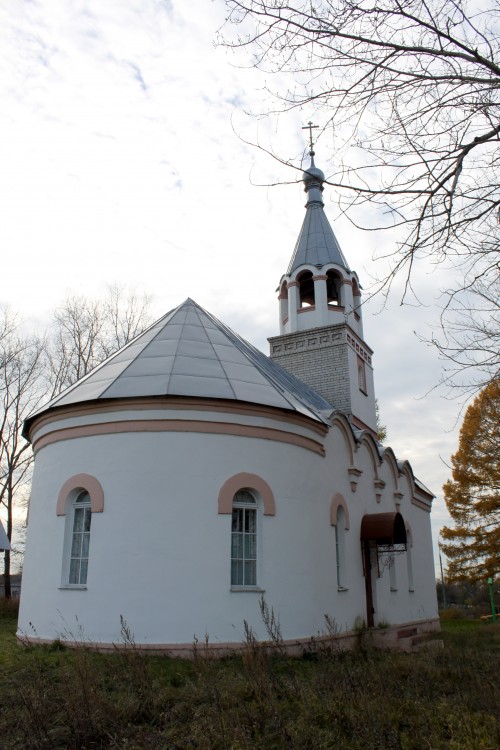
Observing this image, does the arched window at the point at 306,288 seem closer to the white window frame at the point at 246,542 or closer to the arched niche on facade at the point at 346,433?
the arched niche on facade at the point at 346,433

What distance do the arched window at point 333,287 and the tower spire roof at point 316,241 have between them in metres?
0.44

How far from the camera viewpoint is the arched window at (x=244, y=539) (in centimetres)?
966

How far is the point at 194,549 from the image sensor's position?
30.3 feet

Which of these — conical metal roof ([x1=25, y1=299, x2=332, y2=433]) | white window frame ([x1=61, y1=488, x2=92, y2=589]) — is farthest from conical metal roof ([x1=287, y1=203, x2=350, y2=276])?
white window frame ([x1=61, y1=488, x2=92, y2=589])

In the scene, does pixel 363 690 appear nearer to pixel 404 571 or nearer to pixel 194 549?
pixel 194 549

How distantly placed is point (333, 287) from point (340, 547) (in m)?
9.58

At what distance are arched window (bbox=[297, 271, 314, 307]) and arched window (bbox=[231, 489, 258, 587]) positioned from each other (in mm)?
9936

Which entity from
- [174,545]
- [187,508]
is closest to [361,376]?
[187,508]

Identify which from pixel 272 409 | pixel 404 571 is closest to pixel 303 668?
pixel 272 409

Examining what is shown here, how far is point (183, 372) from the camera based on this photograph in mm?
10664

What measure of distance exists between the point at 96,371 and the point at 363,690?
25.4 ft

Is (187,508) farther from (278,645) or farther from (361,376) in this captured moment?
(361,376)

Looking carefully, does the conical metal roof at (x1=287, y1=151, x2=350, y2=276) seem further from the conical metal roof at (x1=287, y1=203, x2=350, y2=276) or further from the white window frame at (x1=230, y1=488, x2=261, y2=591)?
the white window frame at (x1=230, y1=488, x2=261, y2=591)

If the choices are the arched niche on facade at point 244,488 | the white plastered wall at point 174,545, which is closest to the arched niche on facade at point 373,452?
the white plastered wall at point 174,545
